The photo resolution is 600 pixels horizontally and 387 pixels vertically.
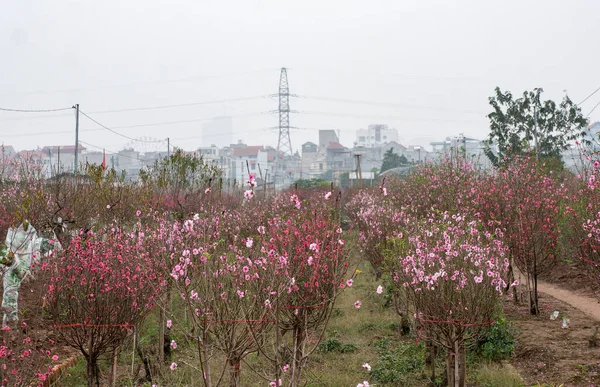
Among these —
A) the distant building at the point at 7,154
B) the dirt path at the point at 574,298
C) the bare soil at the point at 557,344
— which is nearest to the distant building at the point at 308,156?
the distant building at the point at 7,154

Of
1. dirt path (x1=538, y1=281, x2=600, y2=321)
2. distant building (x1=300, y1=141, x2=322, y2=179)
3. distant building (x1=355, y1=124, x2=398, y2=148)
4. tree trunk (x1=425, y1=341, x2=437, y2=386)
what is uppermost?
distant building (x1=355, y1=124, x2=398, y2=148)

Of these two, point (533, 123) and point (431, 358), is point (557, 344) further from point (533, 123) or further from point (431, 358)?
point (533, 123)

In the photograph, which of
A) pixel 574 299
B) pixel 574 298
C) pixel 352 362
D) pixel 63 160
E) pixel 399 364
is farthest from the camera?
pixel 63 160

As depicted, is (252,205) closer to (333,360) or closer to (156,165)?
(156,165)

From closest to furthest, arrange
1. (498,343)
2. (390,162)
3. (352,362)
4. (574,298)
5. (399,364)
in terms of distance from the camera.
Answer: (399,364) < (498,343) < (352,362) < (574,298) < (390,162)

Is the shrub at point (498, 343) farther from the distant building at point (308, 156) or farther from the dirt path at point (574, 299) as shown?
the distant building at point (308, 156)

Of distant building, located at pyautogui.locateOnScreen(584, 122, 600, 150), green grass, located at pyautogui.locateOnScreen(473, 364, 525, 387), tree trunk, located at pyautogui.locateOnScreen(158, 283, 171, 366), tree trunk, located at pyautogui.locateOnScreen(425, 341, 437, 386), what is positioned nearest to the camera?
green grass, located at pyautogui.locateOnScreen(473, 364, 525, 387)

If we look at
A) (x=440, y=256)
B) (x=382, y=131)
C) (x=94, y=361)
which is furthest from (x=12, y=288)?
(x=382, y=131)

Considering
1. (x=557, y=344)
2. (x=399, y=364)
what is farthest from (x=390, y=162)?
(x=399, y=364)

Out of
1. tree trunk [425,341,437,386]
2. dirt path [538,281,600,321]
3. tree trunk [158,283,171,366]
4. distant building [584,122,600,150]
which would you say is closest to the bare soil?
dirt path [538,281,600,321]

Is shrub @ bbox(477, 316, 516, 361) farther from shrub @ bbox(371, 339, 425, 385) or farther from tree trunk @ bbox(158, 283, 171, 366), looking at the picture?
tree trunk @ bbox(158, 283, 171, 366)

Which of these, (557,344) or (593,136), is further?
(593,136)

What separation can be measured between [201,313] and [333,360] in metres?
4.69

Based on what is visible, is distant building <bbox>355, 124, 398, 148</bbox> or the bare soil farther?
distant building <bbox>355, 124, 398, 148</bbox>
